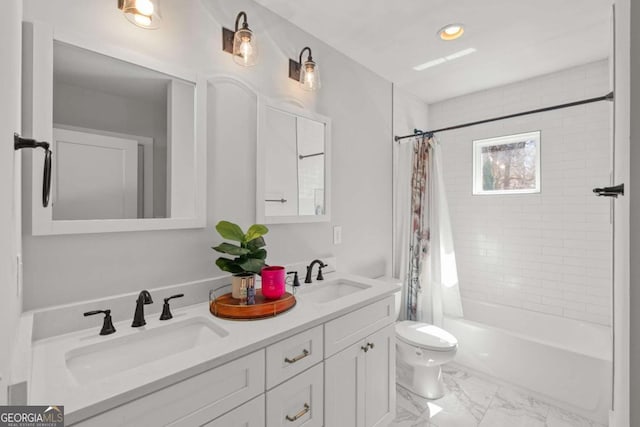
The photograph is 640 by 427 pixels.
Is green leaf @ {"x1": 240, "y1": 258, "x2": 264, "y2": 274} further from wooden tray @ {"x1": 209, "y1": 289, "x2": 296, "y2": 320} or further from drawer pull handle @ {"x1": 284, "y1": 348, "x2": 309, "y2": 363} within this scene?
drawer pull handle @ {"x1": 284, "y1": 348, "x2": 309, "y2": 363}

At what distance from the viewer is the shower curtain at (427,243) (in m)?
2.46

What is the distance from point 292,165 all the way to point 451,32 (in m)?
1.37

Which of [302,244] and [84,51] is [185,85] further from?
[302,244]

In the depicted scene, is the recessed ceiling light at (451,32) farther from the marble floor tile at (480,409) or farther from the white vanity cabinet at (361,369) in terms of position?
the marble floor tile at (480,409)

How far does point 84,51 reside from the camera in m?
1.08

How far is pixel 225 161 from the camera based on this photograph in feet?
4.81

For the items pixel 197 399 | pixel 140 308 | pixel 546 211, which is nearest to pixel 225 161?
pixel 140 308

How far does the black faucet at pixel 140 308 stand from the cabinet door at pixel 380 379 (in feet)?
3.38

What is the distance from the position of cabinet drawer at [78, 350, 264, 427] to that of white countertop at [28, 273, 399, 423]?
1.0 inches

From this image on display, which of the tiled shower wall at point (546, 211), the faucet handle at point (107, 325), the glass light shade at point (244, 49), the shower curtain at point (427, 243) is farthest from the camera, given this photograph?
the shower curtain at point (427, 243)

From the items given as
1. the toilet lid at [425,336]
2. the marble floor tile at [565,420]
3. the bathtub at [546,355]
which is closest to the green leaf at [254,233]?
the toilet lid at [425,336]

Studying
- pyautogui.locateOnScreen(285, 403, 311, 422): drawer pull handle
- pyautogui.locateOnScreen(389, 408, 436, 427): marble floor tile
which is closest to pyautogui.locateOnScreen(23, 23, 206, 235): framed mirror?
pyautogui.locateOnScreen(285, 403, 311, 422): drawer pull handle

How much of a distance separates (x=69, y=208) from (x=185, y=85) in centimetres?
70

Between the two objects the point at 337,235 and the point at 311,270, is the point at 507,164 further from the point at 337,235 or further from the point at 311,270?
the point at 311,270
